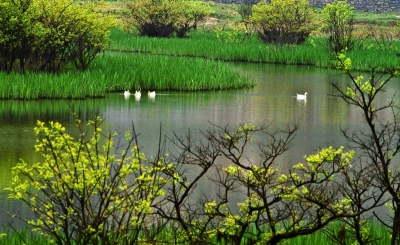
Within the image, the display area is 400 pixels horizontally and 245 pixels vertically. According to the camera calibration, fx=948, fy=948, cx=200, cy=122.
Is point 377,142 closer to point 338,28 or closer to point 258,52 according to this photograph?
point 258,52

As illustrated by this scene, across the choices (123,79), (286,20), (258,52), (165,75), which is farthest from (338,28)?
(123,79)

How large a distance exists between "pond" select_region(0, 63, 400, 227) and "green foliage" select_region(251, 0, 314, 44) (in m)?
12.9

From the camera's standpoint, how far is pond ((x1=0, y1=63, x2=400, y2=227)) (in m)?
13.4

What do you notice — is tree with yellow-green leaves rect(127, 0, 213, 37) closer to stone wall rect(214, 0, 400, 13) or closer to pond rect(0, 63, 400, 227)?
pond rect(0, 63, 400, 227)

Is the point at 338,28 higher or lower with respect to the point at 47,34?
lower

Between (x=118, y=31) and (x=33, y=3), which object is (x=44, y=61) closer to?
(x=33, y=3)

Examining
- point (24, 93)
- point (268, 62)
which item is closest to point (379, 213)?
point (24, 93)

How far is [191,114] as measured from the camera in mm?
16703

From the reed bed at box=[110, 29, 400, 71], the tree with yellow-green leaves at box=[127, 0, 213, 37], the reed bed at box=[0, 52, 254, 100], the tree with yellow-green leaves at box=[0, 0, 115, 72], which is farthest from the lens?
the tree with yellow-green leaves at box=[127, 0, 213, 37]

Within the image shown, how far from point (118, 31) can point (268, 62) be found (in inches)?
438

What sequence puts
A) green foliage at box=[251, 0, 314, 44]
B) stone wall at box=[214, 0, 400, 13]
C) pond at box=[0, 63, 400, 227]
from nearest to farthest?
pond at box=[0, 63, 400, 227] → green foliage at box=[251, 0, 314, 44] → stone wall at box=[214, 0, 400, 13]

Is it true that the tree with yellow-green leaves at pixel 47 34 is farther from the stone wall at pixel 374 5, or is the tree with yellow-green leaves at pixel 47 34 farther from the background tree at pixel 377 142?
the stone wall at pixel 374 5

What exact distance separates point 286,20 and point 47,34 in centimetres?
1679

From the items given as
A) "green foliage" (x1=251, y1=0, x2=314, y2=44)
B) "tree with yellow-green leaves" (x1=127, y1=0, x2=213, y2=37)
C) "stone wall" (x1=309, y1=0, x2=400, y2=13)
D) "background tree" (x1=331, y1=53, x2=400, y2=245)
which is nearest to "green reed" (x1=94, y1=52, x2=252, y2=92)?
"background tree" (x1=331, y1=53, x2=400, y2=245)
